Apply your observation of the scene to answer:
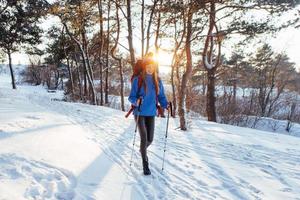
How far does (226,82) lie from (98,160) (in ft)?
129

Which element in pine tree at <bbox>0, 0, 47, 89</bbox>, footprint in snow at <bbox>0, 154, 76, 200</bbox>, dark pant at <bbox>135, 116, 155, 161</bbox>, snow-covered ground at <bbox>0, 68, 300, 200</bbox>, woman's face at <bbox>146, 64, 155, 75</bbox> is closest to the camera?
footprint in snow at <bbox>0, 154, 76, 200</bbox>

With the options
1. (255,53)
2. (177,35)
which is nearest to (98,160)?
(177,35)

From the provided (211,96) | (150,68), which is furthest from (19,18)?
(150,68)

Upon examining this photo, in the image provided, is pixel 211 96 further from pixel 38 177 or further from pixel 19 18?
pixel 38 177

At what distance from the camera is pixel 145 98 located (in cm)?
509

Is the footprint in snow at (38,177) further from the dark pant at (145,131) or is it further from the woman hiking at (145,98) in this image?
the woman hiking at (145,98)

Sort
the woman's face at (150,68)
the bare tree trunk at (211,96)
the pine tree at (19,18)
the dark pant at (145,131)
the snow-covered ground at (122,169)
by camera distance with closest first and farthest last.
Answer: the snow-covered ground at (122,169), the dark pant at (145,131), the woman's face at (150,68), the pine tree at (19,18), the bare tree trunk at (211,96)

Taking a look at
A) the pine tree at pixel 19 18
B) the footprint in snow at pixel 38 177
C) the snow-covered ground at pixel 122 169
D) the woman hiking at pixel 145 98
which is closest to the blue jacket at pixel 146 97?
the woman hiking at pixel 145 98

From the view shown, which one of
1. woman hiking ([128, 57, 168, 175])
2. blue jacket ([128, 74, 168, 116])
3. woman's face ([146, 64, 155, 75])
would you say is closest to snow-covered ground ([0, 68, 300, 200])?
woman hiking ([128, 57, 168, 175])

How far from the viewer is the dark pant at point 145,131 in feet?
16.2

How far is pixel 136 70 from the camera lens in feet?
16.7

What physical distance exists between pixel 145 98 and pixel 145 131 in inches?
21.7

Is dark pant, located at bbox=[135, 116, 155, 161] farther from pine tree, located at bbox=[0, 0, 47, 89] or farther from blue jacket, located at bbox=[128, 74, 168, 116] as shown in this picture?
pine tree, located at bbox=[0, 0, 47, 89]

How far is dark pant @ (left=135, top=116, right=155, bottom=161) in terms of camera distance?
16.2 feet
